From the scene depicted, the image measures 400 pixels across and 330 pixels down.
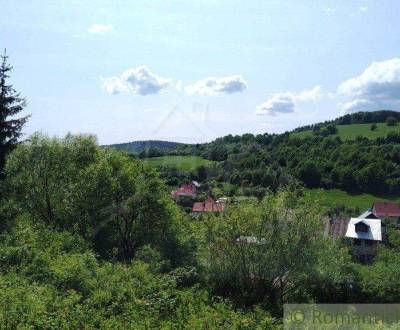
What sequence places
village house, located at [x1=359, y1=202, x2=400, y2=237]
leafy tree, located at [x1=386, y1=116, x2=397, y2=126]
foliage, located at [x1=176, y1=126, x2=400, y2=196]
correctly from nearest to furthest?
village house, located at [x1=359, y1=202, x2=400, y2=237], foliage, located at [x1=176, y1=126, x2=400, y2=196], leafy tree, located at [x1=386, y1=116, x2=397, y2=126]

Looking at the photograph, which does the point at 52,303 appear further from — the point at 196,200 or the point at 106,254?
the point at 196,200

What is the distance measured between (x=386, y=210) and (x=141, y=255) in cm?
6513

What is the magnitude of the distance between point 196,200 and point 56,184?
58688 millimetres

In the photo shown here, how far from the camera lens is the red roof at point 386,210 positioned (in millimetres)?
72363

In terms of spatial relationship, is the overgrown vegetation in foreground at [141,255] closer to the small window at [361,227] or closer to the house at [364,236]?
the house at [364,236]

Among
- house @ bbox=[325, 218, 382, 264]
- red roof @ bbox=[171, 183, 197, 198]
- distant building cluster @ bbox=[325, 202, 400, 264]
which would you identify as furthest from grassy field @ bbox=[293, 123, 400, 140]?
house @ bbox=[325, 218, 382, 264]

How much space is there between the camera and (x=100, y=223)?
822 inches

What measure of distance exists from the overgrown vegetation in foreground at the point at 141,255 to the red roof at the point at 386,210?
4705 cm

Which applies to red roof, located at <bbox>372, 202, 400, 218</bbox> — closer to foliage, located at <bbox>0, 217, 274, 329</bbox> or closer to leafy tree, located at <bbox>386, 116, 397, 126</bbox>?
leafy tree, located at <bbox>386, 116, 397, 126</bbox>

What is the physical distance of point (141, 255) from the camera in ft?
58.2

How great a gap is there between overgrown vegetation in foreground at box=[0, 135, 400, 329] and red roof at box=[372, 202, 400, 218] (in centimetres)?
4705

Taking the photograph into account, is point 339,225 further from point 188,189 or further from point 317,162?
point 317,162

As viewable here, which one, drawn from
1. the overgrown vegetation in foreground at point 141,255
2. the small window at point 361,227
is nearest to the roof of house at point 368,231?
the small window at point 361,227

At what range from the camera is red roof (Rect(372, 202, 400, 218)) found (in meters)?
72.4
